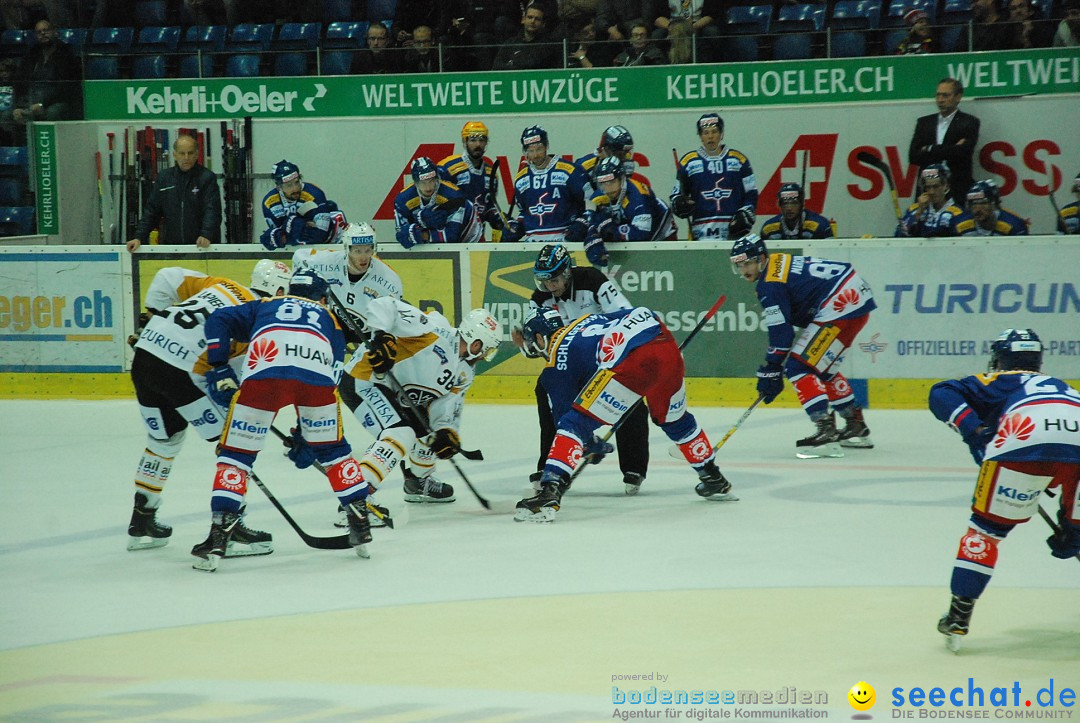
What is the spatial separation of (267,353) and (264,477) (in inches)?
106

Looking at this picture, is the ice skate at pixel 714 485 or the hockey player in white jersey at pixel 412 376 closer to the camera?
the hockey player in white jersey at pixel 412 376

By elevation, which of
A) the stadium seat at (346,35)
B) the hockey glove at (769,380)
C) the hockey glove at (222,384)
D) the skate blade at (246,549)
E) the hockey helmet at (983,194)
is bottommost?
the skate blade at (246,549)

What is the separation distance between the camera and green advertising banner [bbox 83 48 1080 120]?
38.3 ft

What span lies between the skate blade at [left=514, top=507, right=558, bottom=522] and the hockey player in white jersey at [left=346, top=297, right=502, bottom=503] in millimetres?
474

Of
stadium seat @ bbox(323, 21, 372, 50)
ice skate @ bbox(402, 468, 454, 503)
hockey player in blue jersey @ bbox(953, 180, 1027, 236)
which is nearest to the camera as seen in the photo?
ice skate @ bbox(402, 468, 454, 503)

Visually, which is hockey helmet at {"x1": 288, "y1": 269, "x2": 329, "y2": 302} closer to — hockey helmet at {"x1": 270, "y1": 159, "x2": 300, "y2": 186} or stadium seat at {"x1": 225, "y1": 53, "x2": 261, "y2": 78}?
hockey helmet at {"x1": 270, "y1": 159, "x2": 300, "y2": 186}

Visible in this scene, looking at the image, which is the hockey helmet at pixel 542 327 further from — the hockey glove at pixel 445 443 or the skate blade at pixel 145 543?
the skate blade at pixel 145 543

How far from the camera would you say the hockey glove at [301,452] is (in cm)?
634

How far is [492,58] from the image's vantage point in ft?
42.5

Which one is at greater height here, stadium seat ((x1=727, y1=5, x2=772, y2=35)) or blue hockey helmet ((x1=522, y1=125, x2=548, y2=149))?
stadium seat ((x1=727, y1=5, x2=772, y2=35))

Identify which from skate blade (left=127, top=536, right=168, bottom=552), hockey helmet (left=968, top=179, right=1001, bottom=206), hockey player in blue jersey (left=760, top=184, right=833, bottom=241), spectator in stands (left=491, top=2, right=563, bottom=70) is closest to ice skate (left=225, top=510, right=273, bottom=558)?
skate blade (left=127, top=536, right=168, bottom=552)

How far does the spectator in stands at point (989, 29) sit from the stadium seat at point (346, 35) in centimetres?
578

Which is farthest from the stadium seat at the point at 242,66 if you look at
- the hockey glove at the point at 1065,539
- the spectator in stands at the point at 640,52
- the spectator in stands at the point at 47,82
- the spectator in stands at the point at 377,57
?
the hockey glove at the point at 1065,539

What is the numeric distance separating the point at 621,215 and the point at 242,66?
4.87 metres
